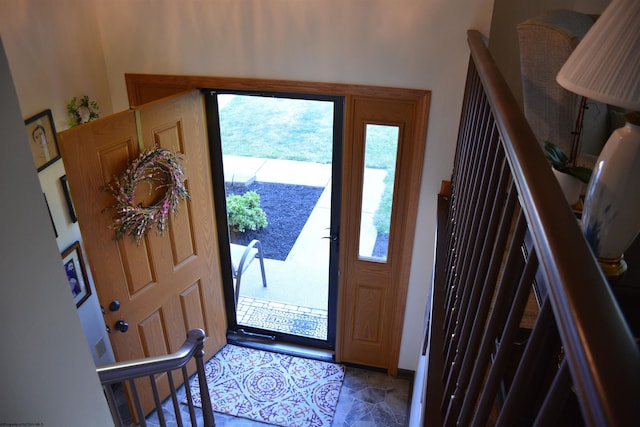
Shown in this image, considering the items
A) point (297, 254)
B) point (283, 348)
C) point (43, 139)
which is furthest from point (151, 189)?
point (297, 254)

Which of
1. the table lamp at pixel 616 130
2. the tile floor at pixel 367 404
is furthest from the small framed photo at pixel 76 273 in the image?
the table lamp at pixel 616 130

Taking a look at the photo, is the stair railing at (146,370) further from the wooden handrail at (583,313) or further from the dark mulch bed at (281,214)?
the dark mulch bed at (281,214)

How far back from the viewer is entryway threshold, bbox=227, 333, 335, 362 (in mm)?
3712

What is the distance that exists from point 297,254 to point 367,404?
5.03ft

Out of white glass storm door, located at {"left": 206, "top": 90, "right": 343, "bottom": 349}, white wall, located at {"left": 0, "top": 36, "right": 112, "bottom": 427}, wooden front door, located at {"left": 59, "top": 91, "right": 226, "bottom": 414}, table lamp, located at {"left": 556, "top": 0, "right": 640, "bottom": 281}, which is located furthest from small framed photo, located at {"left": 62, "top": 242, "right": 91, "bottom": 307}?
table lamp, located at {"left": 556, "top": 0, "right": 640, "bottom": 281}

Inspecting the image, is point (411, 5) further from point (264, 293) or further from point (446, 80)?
point (264, 293)

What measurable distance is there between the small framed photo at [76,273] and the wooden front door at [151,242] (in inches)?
14.1

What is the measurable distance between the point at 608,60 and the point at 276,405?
10.0 feet

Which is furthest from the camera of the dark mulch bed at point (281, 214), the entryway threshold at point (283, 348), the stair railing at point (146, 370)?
the dark mulch bed at point (281, 214)

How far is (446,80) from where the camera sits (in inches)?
102

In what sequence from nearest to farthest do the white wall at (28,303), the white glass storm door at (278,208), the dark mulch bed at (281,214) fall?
the white wall at (28,303), the white glass storm door at (278,208), the dark mulch bed at (281,214)

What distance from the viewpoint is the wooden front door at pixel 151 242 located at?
2.34 m

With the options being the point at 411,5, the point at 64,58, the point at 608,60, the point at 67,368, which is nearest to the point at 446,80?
the point at 411,5

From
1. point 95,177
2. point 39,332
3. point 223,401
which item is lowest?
point 223,401
